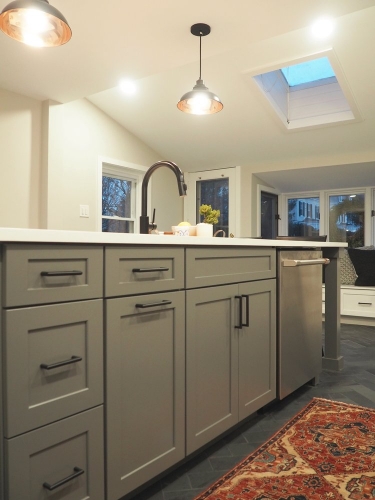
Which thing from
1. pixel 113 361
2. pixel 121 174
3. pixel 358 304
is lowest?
pixel 358 304

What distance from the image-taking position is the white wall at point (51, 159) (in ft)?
11.7

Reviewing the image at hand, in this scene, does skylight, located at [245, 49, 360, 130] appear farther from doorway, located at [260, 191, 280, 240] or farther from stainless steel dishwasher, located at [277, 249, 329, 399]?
stainless steel dishwasher, located at [277, 249, 329, 399]

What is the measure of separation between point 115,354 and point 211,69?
336cm

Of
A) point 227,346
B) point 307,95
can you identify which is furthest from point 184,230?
point 307,95

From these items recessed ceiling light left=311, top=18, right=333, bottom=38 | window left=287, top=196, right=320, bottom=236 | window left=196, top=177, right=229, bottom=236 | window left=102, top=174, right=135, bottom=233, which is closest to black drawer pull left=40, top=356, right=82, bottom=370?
recessed ceiling light left=311, top=18, right=333, bottom=38

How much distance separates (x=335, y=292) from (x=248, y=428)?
131 centimetres

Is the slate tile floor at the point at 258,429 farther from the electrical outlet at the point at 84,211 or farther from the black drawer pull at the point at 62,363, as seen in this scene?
the electrical outlet at the point at 84,211

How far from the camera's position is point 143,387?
1329 mm

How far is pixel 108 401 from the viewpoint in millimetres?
1208

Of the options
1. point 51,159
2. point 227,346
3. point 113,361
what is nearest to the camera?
point 113,361

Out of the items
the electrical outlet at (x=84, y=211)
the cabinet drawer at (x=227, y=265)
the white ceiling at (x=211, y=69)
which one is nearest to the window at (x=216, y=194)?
the white ceiling at (x=211, y=69)

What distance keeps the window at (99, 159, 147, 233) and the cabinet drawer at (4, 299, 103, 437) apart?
3.48 m

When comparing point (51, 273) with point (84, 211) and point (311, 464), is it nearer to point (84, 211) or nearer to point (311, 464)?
point (311, 464)

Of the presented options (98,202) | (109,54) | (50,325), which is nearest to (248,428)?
(50,325)
